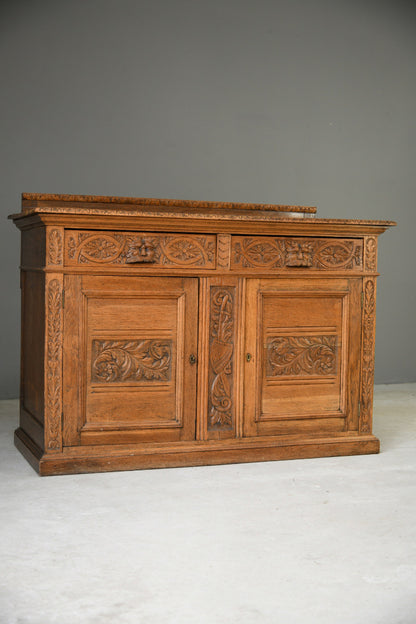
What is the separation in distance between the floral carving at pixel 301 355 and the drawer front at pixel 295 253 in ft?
1.07

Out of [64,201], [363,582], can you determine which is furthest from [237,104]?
[363,582]

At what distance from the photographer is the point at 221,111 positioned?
4898mm

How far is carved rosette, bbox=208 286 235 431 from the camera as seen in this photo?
10.5 ft

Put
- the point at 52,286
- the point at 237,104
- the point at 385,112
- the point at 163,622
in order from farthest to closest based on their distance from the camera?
the point at 385,112 < the point at 237,104 < the point at 52,286 < the point at 163,622

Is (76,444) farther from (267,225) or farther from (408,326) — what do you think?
(408,326)

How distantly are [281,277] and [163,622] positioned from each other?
1.82 metres

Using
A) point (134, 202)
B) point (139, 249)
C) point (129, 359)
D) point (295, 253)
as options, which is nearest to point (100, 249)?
point (139, 249)

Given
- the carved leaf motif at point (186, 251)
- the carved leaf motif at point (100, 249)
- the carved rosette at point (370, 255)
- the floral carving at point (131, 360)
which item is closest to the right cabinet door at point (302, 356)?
the carved rosette at point (370, 255)

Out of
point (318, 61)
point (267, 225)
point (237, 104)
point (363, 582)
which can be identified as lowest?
point (363, 582)

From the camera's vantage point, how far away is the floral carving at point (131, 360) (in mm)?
3035

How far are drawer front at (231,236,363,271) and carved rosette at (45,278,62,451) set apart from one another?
30.6 inches

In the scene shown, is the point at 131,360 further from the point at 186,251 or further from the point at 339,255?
the point at 339,255

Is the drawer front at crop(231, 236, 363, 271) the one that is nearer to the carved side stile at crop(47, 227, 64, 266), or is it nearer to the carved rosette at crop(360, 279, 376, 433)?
the carved rosette at crop(360, 279, 376, 433)

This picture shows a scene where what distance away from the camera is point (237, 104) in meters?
4.93
